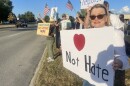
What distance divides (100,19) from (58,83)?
173 inches

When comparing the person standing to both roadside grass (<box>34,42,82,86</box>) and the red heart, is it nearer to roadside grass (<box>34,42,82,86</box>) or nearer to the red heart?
roadside grass (<box>34,42,82,86</box>)

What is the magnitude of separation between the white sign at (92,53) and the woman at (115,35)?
0.06m

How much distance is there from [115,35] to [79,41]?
0.70m

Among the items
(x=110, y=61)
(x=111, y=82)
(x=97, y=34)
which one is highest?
(x=97, y=34)

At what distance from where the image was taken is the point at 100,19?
3594mm

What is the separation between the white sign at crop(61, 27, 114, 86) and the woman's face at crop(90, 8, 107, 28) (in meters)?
0.11

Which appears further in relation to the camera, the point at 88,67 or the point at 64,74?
the point at 64,74

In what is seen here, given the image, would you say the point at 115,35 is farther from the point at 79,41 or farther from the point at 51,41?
the point at 51,41

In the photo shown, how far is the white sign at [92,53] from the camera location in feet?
10.9

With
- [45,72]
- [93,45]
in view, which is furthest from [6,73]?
[93,45]

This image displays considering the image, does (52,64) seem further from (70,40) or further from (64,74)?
(70,40)

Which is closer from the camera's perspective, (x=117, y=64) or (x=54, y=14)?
(x=117, y=64)

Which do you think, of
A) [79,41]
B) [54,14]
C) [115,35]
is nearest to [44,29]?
[54,14]

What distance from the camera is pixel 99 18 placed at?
360 centimetres
